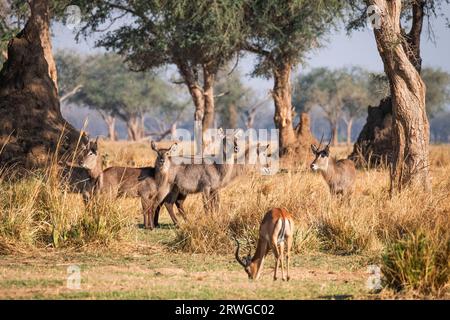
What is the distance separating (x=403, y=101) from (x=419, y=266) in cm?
621

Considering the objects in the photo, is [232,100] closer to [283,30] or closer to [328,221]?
[283,30]

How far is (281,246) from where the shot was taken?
25.3 feet

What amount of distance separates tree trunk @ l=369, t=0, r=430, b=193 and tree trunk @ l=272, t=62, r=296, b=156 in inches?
409

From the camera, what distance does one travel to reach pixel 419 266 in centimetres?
718

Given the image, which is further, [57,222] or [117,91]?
[117,91]

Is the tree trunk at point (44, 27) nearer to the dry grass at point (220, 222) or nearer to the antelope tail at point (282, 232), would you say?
the dry grass at point (220, 222)

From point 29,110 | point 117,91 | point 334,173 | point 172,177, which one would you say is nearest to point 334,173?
point 334,173

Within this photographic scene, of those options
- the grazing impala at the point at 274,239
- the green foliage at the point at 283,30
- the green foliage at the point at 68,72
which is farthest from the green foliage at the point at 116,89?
the grazing impala at the point at 274,239

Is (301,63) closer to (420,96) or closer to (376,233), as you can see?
(420,96)

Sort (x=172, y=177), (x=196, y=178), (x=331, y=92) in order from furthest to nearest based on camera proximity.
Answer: (x=331, y=92) < (x=196, y=178) < (x=172, y=177)

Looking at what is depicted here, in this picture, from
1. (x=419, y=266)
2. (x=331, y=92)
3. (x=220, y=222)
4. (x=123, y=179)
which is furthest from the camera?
(x=331, y=92)

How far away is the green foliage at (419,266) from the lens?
23.4ft
